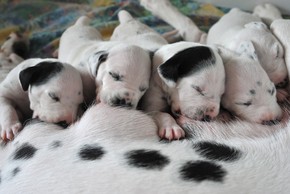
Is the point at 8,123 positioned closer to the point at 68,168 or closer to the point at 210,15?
the point at 68,168

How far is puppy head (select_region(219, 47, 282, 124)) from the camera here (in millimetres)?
1862

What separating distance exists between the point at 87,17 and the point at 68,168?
6.30 feet

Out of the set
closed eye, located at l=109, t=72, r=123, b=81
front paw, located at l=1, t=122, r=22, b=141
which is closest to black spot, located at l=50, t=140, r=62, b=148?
front paw, located at l=1, t=122, r=22, b=141

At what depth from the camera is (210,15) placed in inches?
132

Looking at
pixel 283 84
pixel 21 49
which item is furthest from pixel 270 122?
pixel 21 49

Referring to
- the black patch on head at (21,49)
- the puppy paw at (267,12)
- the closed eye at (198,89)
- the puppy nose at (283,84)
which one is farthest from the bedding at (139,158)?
the black patch on head at (21,49)

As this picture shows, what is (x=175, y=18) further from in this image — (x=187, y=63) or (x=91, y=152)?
(x=91, y=152)

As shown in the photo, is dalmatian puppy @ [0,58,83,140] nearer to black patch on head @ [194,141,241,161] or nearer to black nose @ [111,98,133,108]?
black nose @ [111,98,133,108]

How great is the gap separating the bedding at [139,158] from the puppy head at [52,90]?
80 mm

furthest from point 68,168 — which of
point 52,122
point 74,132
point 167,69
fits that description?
point 167,69

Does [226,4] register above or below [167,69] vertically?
below

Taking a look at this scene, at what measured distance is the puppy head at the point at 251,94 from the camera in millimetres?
1862

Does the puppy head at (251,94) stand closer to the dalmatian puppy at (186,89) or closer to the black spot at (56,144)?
the dalmatian puppy at (186,89)

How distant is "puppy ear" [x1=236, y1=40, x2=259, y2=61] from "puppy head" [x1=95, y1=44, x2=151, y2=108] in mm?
496
